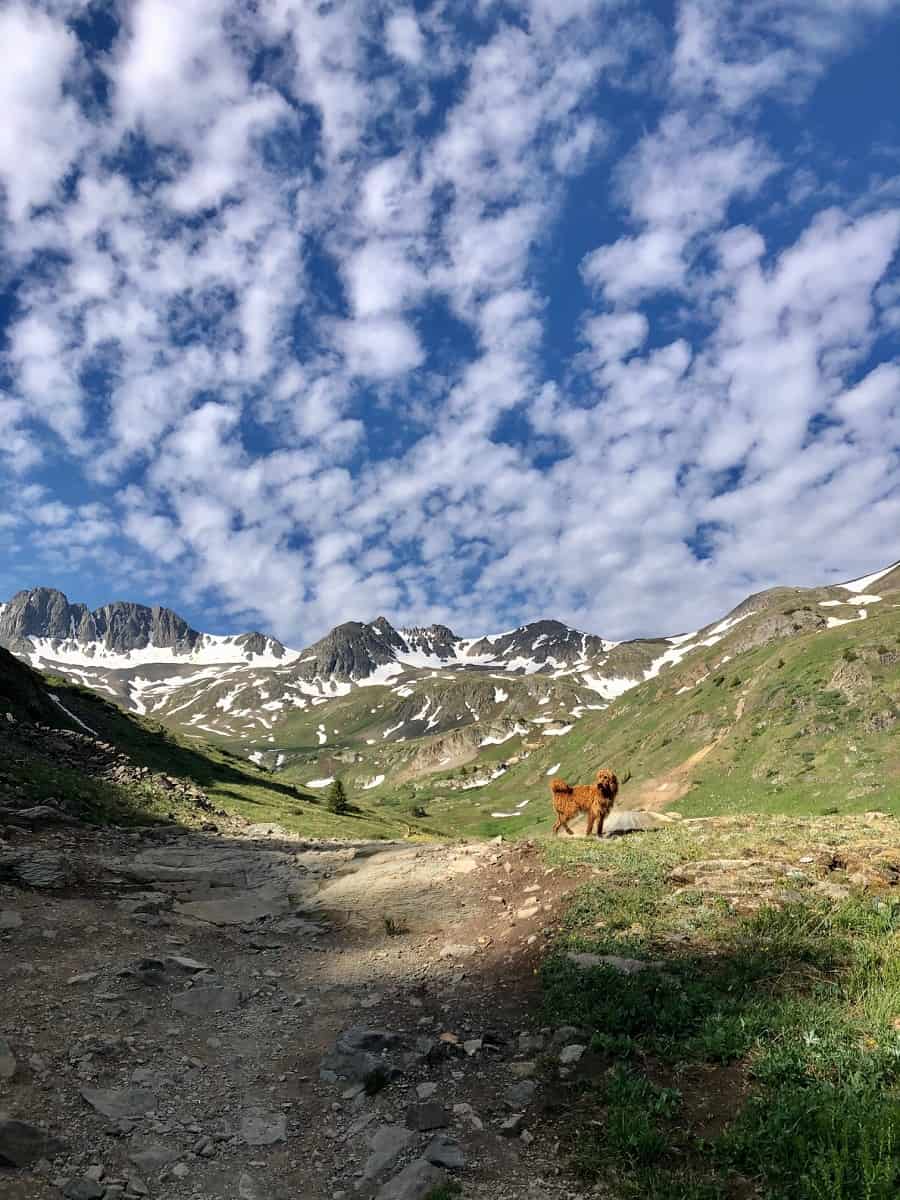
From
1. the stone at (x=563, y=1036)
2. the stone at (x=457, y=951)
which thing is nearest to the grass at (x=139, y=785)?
the stone at (x=457, y=951)

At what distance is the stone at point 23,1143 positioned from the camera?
23.8 ft

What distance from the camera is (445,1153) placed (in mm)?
7773

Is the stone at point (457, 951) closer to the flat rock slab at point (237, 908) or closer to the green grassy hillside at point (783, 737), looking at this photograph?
the flat rock slab at point (237, 908)

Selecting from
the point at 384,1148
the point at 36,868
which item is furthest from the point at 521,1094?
the point at 36,868

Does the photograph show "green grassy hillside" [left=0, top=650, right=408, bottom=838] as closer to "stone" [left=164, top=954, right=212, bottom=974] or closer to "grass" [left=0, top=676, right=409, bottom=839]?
"grass" [left=0, top=676, right=409, bottom=839]

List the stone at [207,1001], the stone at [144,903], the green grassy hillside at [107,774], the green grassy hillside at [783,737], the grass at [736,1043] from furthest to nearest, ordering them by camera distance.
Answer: the green grassy hillside at [783,737] < the green grassy hillside at [107,774] < the stone at [144,903] < the stone at [207,1001] < the grass at [736,1043]

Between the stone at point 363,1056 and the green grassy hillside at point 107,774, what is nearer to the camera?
the stone at point 363,1056

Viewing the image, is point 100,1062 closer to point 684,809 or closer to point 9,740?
point 9,740

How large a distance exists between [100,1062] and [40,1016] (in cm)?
164

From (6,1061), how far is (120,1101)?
1723mm

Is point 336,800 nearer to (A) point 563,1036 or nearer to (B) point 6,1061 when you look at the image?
(B) point 6,1061

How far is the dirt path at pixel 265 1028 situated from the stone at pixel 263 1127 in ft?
0.08

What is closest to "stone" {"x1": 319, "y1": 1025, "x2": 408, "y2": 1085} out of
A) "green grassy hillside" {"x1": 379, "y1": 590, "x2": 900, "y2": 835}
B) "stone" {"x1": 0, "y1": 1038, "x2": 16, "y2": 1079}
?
"stone" {"x1": 0, "y1": 1038, "x2": 16, "y2": 1079}

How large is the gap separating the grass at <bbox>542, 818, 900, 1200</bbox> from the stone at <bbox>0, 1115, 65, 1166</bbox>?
6.14m
